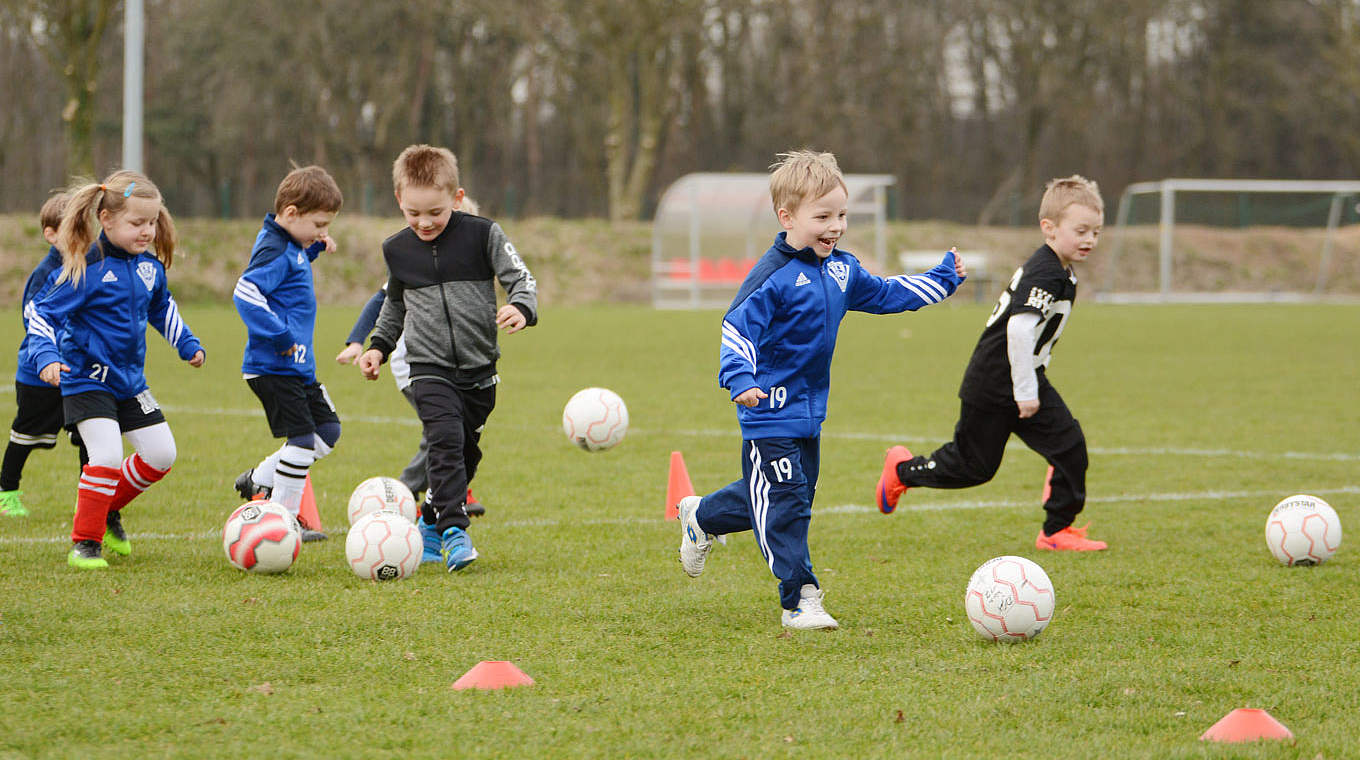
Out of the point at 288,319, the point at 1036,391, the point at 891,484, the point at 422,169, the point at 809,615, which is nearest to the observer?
the point at 809,615

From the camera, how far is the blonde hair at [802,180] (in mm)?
4684

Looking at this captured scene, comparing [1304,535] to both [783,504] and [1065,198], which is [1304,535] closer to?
[1065,198]

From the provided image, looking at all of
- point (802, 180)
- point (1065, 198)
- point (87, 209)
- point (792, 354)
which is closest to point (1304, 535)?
point (1065, 198)

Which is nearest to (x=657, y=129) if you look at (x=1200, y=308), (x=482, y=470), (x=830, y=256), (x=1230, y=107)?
(x=1200, y=308)

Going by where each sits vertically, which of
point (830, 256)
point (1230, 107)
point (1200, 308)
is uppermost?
point (1230, 107)

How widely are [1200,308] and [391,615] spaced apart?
90.6ft

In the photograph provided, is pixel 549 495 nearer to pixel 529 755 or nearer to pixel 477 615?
pixel 477 615

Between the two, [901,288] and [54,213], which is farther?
[54,213]

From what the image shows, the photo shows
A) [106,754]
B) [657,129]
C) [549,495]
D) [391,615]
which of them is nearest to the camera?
[106,754]

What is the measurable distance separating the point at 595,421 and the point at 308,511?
154 cm

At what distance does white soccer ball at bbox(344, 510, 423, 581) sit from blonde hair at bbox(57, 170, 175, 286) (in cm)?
147

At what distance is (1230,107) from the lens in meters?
46.9

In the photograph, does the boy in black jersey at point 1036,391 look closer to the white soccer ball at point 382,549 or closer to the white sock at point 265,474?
the white soccer ball at point 382,549

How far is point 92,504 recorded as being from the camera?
558cm
